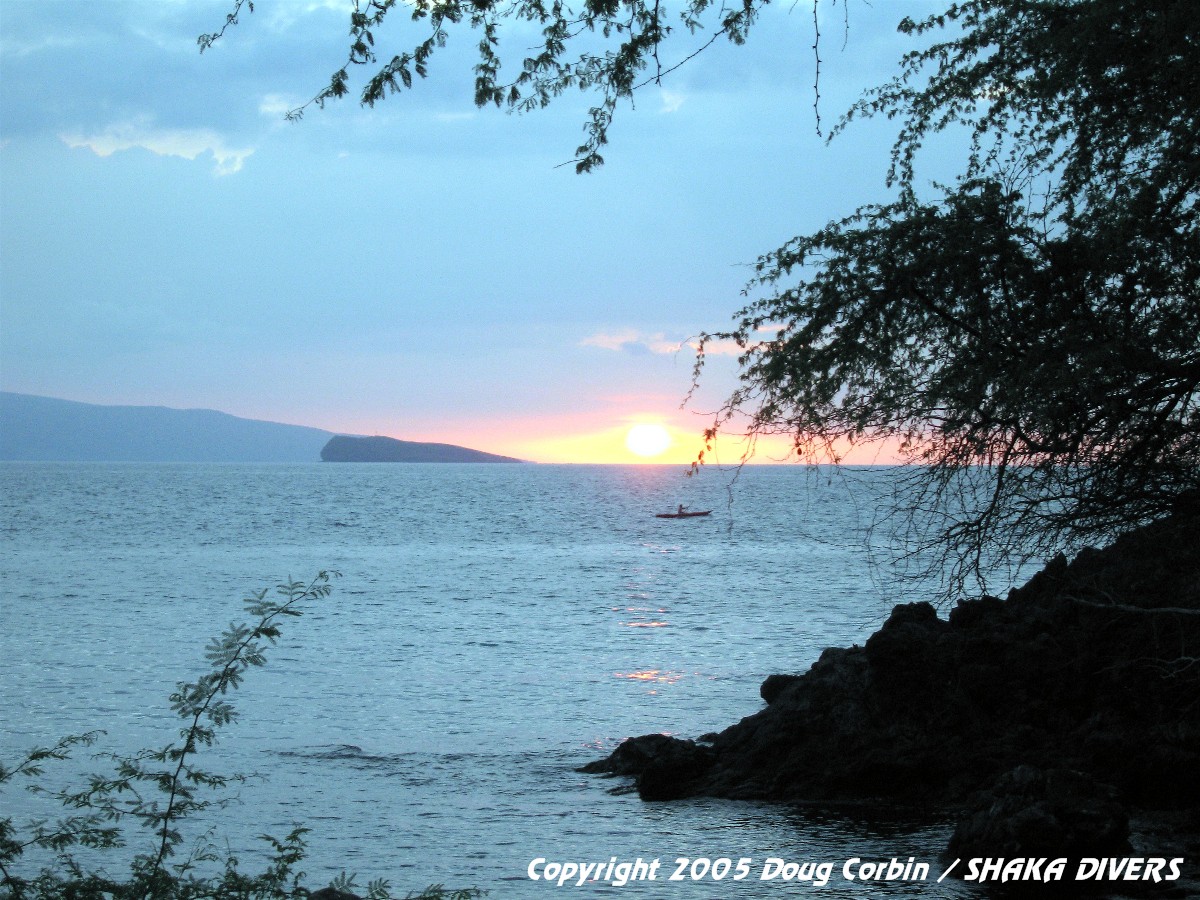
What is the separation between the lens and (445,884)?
36.7 feet

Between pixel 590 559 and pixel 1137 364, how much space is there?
50.5 m

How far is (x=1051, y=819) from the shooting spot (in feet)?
33.1

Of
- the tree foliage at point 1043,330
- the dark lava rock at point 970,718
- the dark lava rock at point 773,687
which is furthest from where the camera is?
the dark lava rock at point 773,687

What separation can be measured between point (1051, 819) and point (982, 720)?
386cm

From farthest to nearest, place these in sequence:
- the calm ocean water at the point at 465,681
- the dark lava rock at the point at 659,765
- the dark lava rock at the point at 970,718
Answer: the dark lava rock at the point at 659,765
the dark lava rock at the point at 970,718
the calm ocean water at the point at 465,681

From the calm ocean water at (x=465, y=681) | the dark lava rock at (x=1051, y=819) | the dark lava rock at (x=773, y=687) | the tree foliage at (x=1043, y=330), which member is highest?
the tree foliage at (x=1043, y=330)

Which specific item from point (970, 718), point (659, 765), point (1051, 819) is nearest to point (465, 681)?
point (659, 765)

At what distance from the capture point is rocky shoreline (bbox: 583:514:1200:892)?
11914 mm

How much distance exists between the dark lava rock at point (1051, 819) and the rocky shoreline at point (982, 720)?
6 centimetres

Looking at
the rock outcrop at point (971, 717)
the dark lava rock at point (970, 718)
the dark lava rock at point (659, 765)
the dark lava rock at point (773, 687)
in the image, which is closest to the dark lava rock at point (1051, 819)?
the rock outcrop at point (971, 717)

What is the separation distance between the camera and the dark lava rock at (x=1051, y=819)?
33.1 feet

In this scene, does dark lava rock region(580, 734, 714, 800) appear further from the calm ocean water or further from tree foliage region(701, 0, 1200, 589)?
tree foliage region(701, 0, 1200, 589)

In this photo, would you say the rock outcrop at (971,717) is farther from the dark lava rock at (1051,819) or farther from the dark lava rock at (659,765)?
the dark lava rock at (1051,819)

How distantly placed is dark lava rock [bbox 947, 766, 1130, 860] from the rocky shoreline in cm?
6
